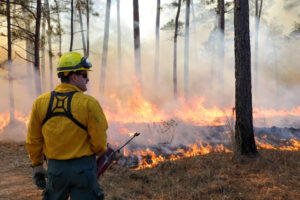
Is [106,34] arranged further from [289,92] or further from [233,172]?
[233,172]

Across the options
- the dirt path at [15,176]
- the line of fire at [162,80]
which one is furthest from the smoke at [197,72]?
the dirt path at [15,176]

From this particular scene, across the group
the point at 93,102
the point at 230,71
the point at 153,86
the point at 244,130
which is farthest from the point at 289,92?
the point at 93,102

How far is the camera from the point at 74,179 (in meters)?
2.31

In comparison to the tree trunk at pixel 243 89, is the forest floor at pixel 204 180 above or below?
below

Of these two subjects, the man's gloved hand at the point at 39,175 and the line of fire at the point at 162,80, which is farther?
the line of fire at the point at 162,80

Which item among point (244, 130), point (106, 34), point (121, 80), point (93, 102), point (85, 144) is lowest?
point (244, 130)

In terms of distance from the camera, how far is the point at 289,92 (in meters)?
24.1

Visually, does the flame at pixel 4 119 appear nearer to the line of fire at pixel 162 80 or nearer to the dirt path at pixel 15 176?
the line of fire at pixel 162 80

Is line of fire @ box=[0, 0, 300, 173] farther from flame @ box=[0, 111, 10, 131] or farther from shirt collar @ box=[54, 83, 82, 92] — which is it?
shirt collar @ box=[54, 83, 82, 92]

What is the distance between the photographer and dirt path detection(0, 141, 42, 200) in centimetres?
529

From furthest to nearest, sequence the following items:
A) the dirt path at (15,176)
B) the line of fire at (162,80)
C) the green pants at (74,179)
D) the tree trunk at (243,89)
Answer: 1. the line of fire at (162,80)
2. the tree trunk at (243,89)
3. the dirt path at (15,176)
4. the green pants at (74,179)

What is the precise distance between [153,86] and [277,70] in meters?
19.2

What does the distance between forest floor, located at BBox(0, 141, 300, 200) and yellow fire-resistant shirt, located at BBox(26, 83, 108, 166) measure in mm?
2597

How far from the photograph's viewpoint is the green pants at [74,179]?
2.32 meters
